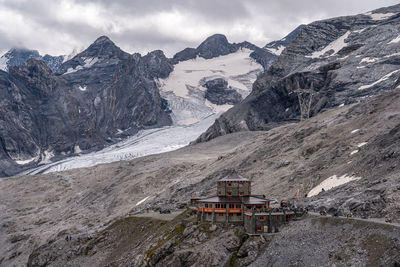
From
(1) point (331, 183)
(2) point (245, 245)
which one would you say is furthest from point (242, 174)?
(2) point (245, 245)

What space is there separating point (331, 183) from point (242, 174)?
3670 centimetres

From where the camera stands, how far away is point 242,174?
109 meters

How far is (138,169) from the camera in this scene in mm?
165375

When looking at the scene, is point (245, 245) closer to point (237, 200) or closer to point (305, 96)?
point (237, 200)

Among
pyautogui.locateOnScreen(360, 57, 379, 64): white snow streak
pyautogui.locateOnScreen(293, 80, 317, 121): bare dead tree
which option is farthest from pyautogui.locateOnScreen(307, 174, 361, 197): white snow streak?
pyautogui.locateOnScreen(360, 57, 379, 64): white snow streak

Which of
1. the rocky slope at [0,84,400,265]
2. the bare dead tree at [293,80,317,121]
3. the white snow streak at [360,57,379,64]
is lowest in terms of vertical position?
the rocky slope at [0,84,400,265]

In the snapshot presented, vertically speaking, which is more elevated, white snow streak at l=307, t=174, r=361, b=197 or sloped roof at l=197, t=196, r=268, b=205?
sloped roof at l=197, t=196, r=268, b=205

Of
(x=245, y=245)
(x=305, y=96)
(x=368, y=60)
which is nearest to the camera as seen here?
(x=245, y=245)

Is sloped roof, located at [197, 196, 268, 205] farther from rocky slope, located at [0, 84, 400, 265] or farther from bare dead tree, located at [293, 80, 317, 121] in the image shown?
bare dead tree, located at [293, 80, 317, 121]

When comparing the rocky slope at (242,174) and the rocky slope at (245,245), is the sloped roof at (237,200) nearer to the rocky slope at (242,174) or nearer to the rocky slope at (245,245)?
the rocky slope at (245,245)

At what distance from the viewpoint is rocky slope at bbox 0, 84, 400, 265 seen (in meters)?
66.8

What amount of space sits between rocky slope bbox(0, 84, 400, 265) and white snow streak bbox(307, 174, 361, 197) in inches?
41.3

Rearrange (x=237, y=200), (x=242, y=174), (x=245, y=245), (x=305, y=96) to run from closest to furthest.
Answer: (x=245, y=245)
(x=237, y=200)
(x=242, y=174)
(x=305, y=96)

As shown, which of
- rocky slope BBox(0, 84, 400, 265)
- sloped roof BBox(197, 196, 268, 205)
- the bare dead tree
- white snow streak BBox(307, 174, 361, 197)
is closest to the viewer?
sloped roof BBox(197, 196, 268, 205)
